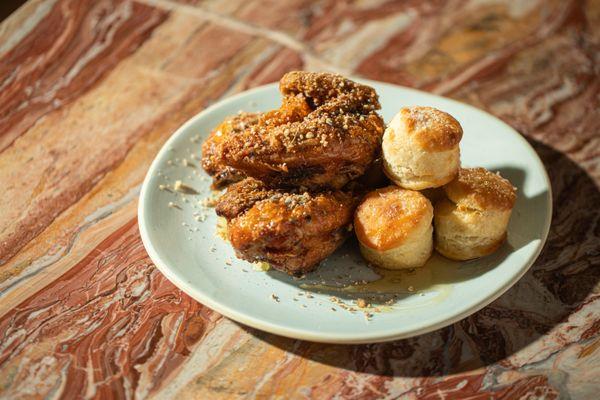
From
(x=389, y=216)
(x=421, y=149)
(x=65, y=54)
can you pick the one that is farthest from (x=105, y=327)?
(x=65, y=54)

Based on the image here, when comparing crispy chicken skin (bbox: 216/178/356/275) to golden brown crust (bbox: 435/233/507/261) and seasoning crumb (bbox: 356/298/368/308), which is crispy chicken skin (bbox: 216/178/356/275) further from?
golden brown crust (bbox: 435/233/507/261)

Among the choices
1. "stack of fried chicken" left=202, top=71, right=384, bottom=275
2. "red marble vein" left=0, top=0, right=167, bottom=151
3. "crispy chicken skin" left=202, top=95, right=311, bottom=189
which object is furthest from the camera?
"red marble vein" left=0, top=0, right=167, bottom=151

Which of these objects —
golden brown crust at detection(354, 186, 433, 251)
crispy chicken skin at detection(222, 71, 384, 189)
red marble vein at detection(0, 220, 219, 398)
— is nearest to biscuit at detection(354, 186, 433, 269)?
golden brown crust at detection(354, 186, 433, 251)

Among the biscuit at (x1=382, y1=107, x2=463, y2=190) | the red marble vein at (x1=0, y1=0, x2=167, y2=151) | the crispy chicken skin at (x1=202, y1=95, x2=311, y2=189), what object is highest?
the red marble vein at (x1=0, y1=0, x2=167, y2=151)

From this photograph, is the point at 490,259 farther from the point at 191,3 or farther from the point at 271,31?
the point at 191,3

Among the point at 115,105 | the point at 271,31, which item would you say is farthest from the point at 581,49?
the point at 115,105

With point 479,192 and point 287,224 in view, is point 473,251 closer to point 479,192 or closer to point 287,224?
point 479,192
